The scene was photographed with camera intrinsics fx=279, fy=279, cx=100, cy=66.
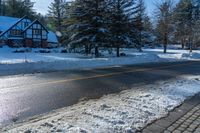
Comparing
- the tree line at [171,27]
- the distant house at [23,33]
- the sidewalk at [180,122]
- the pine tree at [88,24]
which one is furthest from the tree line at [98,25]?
Answer: the sidewalk at [180,122]

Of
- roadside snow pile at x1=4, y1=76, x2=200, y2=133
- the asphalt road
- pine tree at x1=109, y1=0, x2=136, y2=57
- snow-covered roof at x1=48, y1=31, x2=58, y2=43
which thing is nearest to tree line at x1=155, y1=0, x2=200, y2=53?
pine tree at x1=109, y1=0, x2=136, y2=57

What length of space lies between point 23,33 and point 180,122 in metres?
53.2

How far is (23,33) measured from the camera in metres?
55.4

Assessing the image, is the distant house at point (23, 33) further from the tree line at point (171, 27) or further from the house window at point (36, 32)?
the tree line at point (171, 27)

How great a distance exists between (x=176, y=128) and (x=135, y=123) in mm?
748

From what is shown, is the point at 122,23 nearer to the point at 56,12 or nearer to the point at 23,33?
the point at 23,33

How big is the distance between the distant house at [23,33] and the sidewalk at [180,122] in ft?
164

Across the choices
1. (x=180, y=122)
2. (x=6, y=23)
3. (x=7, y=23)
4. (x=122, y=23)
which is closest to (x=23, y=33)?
(x=7, y=23)

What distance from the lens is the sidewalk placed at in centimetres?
500

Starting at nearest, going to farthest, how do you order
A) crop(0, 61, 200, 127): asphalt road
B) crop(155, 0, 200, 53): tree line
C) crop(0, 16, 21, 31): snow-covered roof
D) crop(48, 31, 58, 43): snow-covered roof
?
crop(0, 61, 200, 127): asphalt road
crop(155, 0, 200, 53): tree line
crop(0, 16, 21, 31): snow-covered roof
crop(48, 31, 58, 43): snow-covered roof

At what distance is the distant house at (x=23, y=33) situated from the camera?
53250 mm

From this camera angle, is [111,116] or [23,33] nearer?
[111,116]

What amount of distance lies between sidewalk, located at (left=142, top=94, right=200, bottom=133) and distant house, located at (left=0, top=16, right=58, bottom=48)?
5009cm

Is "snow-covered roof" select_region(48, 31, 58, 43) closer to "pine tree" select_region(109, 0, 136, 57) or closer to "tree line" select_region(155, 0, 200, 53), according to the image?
"tree line" select_region(155, 0, 200, 53)
